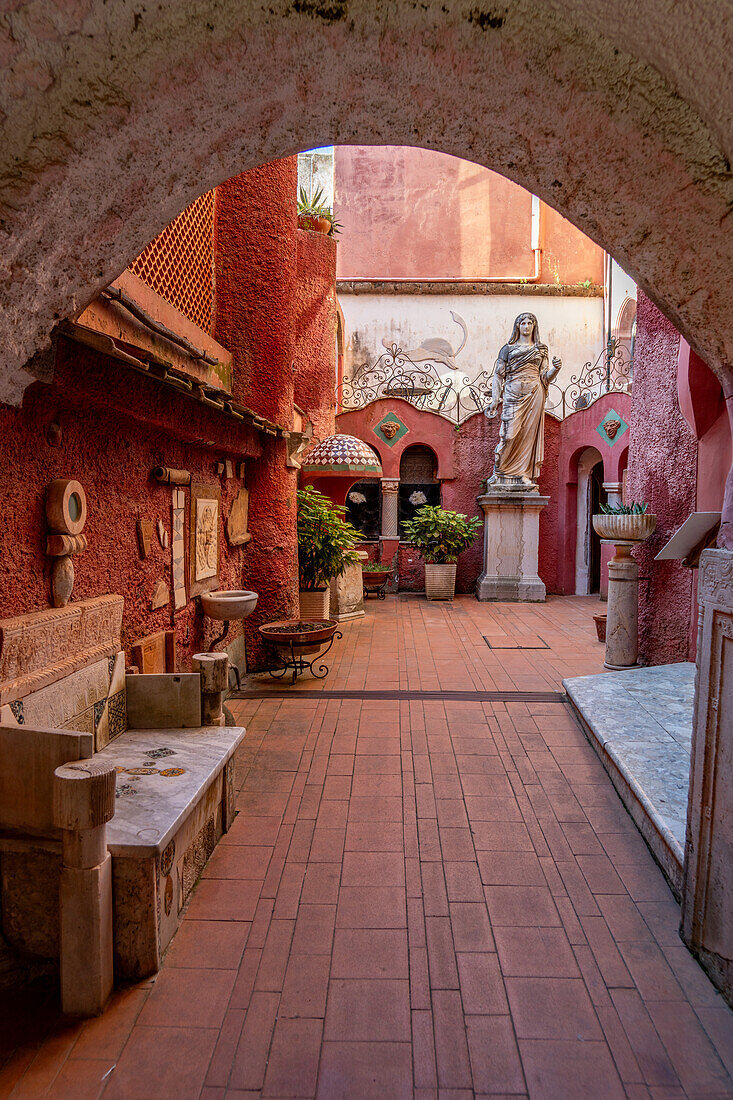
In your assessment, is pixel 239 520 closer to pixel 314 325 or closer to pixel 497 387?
pixel 314 325

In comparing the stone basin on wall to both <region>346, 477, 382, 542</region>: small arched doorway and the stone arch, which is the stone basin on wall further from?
<region>346, 477, 382, 542</region>: small arched doorway

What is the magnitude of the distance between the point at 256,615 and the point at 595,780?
3.65 meters

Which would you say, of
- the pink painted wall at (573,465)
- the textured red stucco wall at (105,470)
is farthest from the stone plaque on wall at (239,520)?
the pink painted wall at (573,465)

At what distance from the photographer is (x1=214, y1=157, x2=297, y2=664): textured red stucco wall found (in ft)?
20.8

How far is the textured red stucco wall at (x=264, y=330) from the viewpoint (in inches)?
250

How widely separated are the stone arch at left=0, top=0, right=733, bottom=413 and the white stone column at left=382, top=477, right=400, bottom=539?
10341 mm

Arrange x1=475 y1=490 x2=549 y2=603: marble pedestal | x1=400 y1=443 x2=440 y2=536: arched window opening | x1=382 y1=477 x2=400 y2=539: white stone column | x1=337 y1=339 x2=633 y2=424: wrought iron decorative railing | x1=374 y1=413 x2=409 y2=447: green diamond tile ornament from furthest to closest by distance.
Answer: x1=400 y1=443 x2=440 y2=536: arched window opening, x1=337 y1=339 x2=633 y2=424: wrought iron decorative railing, x1=374 y1=413 x2=409 y2=447: green diamond tile ornament, x1=382 y1=477 x2=400 y2=539: white stone column, x1=475 y1=490 x2=549 y2=603: marble pedestal

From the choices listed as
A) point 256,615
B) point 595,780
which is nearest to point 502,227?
point 256,615

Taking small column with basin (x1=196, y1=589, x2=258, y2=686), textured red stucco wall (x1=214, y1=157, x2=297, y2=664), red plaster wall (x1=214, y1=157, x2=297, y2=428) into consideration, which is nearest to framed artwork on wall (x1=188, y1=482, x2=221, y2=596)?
small column with basin (x1=196, y1=589, x2=258, y2=686)

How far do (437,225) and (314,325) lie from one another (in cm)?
770

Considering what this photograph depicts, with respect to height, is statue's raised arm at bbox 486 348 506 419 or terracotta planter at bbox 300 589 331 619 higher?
statue's raised arm at bbox 486 348 506 419

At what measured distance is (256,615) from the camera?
678 centimetres

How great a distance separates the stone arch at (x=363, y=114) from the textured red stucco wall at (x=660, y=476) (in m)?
4.26

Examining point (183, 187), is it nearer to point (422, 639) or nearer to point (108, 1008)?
point (108, 1008)
